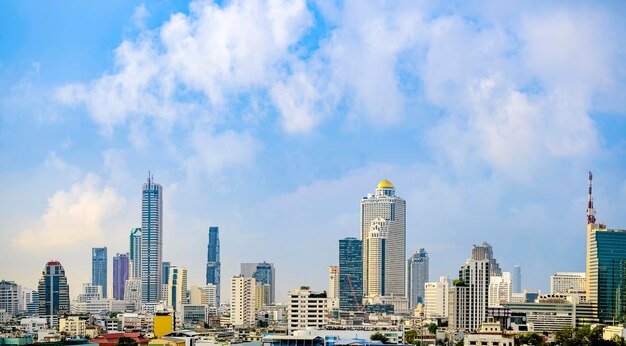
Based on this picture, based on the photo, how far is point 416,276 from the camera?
3219 inches

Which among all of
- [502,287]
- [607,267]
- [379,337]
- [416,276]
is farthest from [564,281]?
[379,337]

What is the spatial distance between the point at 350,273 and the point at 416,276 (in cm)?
871

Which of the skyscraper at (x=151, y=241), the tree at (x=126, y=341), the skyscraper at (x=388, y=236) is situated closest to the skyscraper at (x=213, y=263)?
the skyscraper at (x=151, y=241)

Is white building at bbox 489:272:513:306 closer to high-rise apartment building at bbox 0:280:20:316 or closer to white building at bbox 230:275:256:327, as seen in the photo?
white building at bbox 230:275:256:327

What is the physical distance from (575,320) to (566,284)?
1403cm

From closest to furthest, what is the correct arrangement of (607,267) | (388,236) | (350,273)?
1. (607,267)
2. (350,273)
3. (388,236)

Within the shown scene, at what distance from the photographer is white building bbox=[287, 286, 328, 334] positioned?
3666 centimetres

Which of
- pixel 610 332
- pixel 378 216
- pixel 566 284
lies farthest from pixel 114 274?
pixel 610 332

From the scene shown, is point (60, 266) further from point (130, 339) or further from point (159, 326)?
point (130, 339)

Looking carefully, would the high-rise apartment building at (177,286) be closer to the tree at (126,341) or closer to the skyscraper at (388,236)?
the skyscraper at (388,236)

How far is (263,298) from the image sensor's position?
203ft

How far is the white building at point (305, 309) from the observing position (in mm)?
36656

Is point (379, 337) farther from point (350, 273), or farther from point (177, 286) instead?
point (177, 286)

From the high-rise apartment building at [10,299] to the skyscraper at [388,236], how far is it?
78.2 ft
